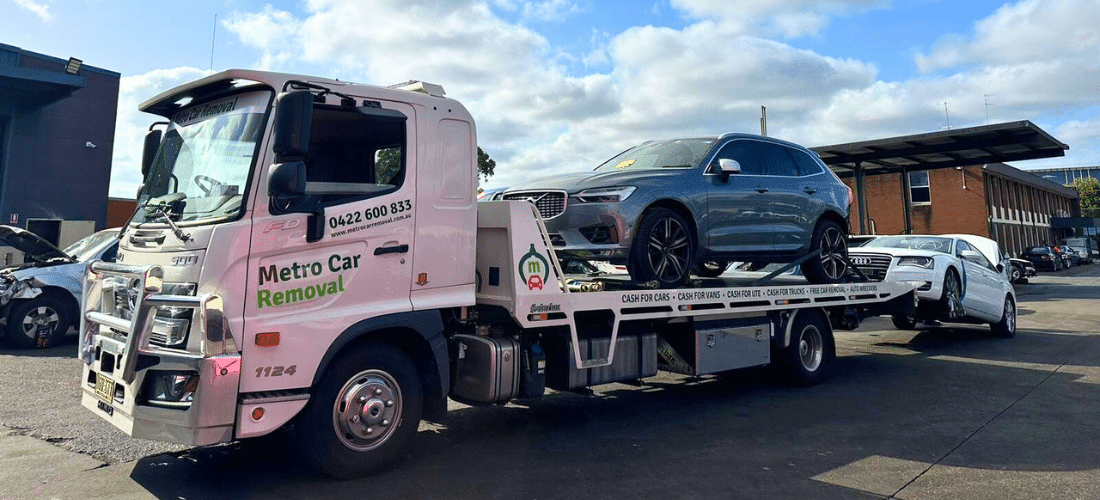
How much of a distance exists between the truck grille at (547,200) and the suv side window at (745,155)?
2.03 m

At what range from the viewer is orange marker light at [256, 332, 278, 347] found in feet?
13.5

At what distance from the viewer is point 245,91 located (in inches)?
179

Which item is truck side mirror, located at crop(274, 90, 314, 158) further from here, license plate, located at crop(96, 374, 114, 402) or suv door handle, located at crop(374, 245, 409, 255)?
license plate, located at crop(96, 374, 114, 402)

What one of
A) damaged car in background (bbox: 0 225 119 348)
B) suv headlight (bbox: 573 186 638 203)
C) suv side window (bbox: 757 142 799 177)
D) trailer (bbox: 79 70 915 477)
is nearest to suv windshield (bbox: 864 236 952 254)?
suv side window (bbox: 757 142 799 177)

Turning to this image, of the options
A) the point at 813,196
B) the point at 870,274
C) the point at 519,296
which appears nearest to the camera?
the point at 519,296

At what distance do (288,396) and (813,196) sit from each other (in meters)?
6.36

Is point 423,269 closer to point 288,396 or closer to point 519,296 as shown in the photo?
point 519,296

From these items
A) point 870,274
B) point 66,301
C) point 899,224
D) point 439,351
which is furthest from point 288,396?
point 899,224

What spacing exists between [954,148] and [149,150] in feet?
83.5

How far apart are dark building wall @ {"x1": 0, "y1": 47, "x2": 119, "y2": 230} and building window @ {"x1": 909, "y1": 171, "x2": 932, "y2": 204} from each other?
42.4 m

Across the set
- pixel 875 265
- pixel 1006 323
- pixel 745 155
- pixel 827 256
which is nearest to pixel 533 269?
pixel 745 155

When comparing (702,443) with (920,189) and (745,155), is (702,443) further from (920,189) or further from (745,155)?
(920,189)

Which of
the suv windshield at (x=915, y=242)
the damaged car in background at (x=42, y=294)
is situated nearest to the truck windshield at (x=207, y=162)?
the damaged car in background at (x=42, y=294)

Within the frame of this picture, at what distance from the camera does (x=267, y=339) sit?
4137 millimetres
